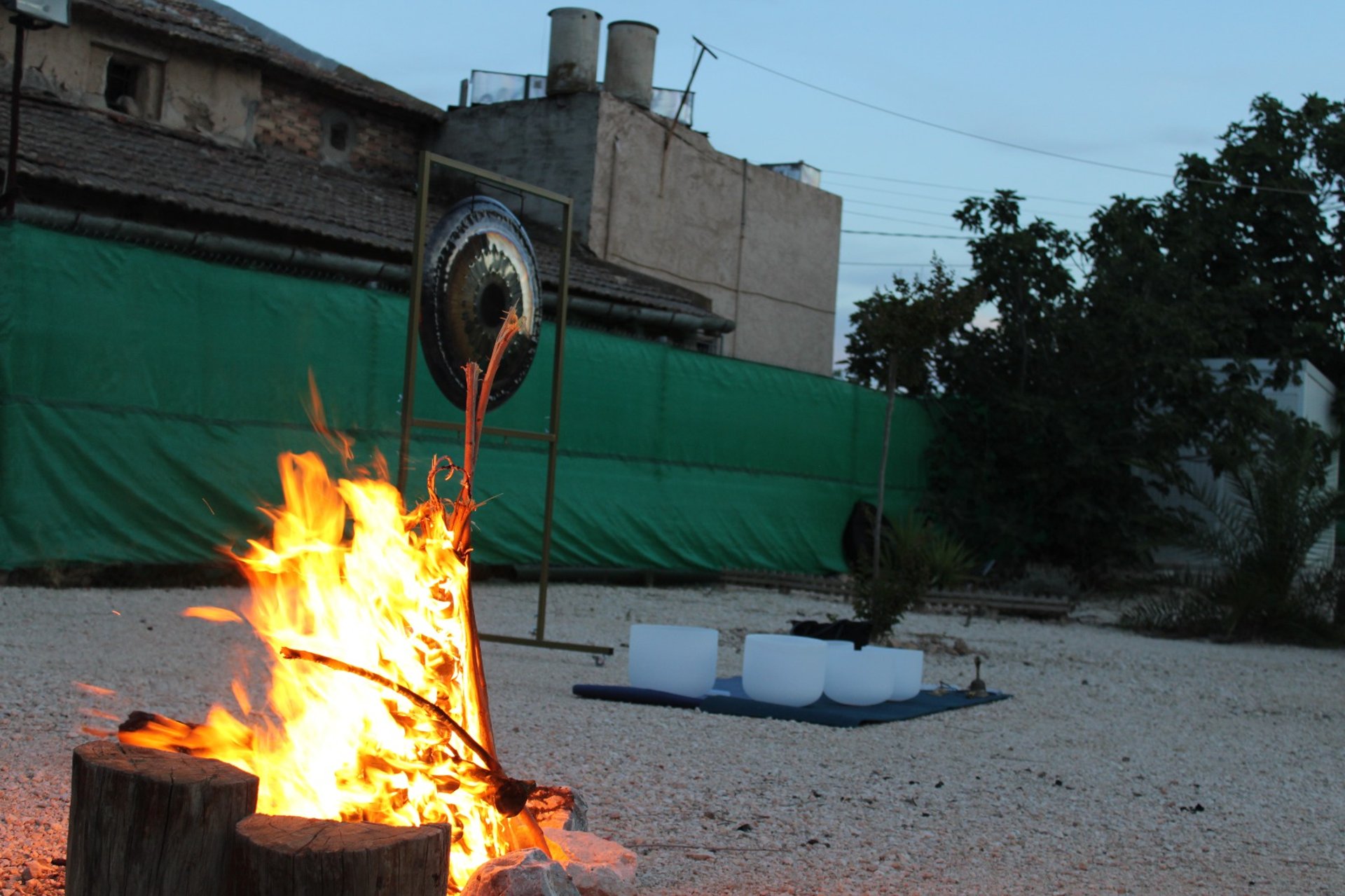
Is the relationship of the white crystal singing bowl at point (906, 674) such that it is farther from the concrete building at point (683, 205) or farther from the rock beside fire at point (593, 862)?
the concrete building at point (683, 205)

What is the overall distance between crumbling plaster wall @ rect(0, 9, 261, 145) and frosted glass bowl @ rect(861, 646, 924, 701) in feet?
36.8

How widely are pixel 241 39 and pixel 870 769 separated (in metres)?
13.8

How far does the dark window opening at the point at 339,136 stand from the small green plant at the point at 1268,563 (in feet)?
36.5

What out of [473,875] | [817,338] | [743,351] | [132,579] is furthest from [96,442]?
[817,338]

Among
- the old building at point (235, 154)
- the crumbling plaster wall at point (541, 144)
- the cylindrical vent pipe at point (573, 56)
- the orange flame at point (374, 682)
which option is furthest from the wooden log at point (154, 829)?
the cylindrical vent pipe at point (573, 56)

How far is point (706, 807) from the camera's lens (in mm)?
4027

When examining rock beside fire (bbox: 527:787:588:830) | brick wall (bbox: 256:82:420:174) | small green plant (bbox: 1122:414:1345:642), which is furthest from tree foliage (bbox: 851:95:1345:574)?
rock beside fire (bbox: 527:787:588:830)

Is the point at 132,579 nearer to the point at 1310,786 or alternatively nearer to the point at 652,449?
the point at 652,449

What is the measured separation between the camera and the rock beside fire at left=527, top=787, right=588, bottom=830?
3094 mm

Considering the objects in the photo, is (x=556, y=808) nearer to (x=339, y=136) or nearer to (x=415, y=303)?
(x=415, y=303)

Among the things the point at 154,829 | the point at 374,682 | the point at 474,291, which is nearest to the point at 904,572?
the point at 474,291

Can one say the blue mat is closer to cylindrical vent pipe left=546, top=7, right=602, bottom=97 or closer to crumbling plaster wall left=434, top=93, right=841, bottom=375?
crumbling plaster wall left=434, top=93, right=841, bottom=375

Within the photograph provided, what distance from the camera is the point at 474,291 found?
6.62 metres

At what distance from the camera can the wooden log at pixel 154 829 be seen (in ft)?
7.11
